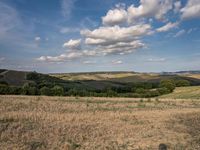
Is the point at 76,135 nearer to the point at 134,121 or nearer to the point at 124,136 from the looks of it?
the point at 124,136

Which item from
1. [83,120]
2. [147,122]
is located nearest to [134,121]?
[147,122]

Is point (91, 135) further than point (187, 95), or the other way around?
point (187, 95)

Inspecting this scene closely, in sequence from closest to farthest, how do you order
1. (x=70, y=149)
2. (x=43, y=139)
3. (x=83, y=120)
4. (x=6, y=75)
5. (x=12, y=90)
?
(x=70, y=149) → (x=43, y=139) → (x=83, y=120) → (x=12, y=90) → (x=6, y=75)

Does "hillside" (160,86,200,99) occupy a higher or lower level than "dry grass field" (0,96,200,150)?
lower

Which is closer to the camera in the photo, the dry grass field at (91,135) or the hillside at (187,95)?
the dry grass field at (91,135)

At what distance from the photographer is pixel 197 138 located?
13.0 meters

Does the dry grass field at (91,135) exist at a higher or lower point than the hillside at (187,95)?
higher

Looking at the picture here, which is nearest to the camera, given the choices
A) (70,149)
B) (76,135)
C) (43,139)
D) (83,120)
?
(70,149)

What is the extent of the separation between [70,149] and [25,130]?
152 inches

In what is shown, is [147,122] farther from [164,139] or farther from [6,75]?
[6,75]

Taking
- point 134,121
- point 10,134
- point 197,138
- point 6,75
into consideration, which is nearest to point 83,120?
point 134,121

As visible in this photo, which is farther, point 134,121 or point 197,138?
point 134,121

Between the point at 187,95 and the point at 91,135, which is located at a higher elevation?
the point at 91,135

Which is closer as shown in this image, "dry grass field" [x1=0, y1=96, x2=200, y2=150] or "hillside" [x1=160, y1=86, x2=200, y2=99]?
"dry grass field" [x1=0, y1=96, x2=200, y2=150]
